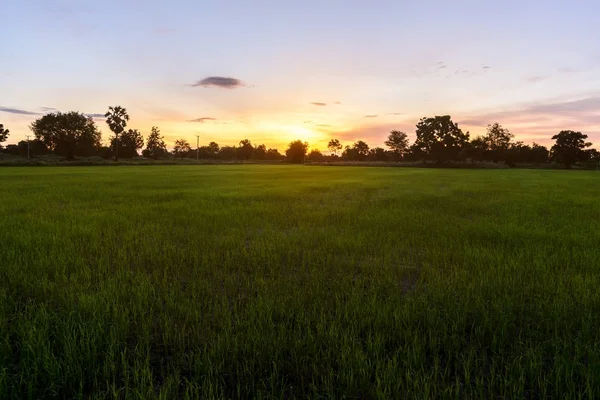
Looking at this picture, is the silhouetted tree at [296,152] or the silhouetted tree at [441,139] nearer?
the silhouetted tree at [441,139]

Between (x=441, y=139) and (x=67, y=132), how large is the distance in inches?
4389

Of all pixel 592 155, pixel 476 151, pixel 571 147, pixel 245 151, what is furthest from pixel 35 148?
pixel 592 155

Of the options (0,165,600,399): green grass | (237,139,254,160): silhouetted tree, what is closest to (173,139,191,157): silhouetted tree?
(237,139,254,160): silhouetted tree

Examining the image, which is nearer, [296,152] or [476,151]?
[476,151]

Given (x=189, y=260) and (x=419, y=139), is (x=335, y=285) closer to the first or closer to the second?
(x=189, y=260)

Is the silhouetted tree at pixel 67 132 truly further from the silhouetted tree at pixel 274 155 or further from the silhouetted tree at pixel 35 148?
the silhouetted tree at pixel 274 155

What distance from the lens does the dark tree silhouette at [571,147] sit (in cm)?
8994

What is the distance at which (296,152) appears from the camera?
14438cm

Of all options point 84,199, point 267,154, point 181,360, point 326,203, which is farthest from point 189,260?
point 267,154

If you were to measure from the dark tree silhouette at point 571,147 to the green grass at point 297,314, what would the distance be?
104 meters

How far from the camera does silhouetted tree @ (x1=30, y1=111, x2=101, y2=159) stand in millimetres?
102062

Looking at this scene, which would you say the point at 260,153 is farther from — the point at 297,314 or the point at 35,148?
the point at 297,314

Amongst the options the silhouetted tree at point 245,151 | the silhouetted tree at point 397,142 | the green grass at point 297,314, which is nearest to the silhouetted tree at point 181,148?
the silhouetted tree at point 245,151

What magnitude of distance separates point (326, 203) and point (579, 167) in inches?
4224
